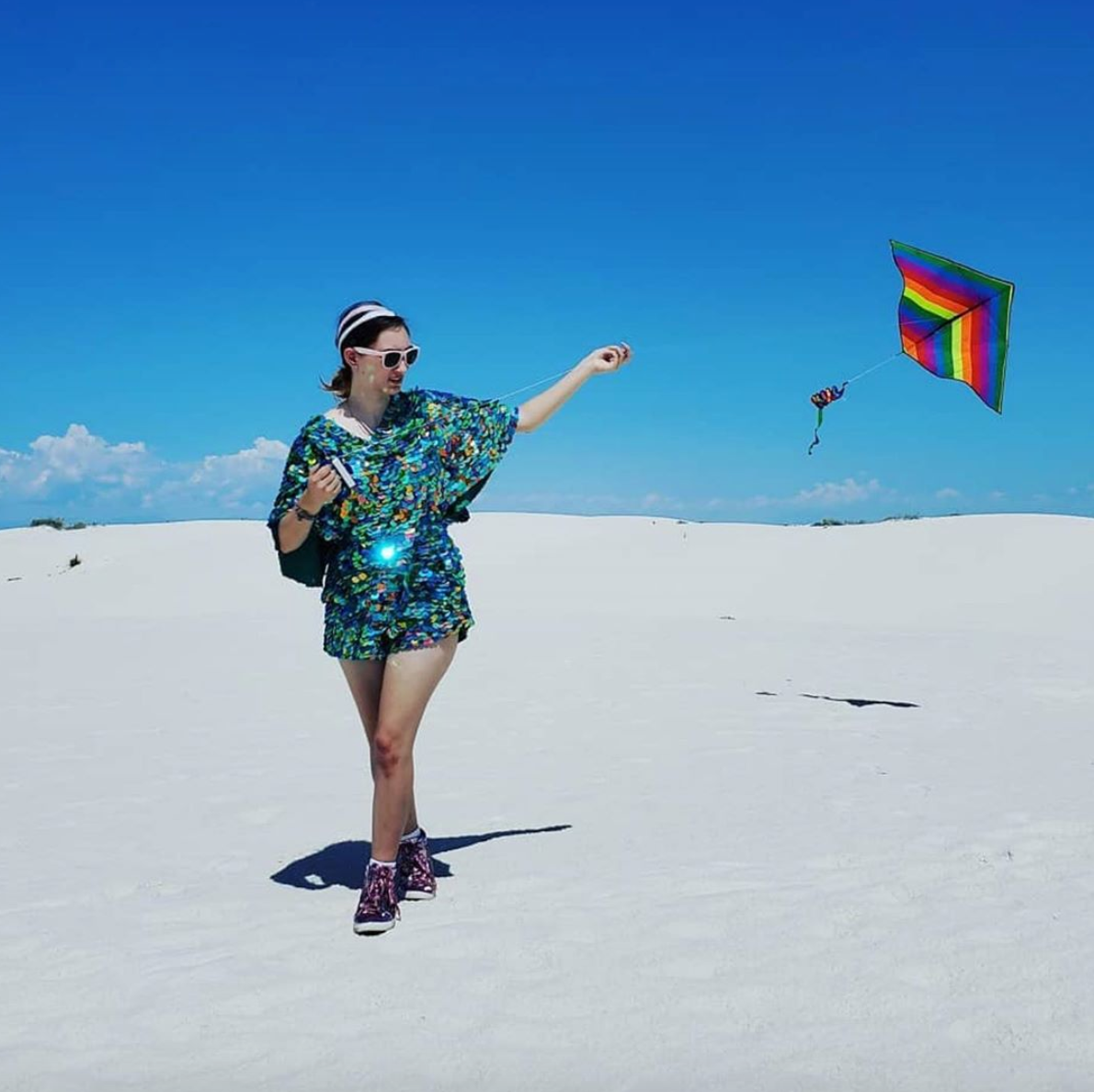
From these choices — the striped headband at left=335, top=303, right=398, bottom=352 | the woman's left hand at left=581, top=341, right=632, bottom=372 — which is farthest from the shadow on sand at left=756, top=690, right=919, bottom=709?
the striped headband at left=335, top=303, right=398, bottom=352

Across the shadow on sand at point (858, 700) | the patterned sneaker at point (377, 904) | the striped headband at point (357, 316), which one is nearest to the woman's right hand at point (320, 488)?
the striped headband at point (357, 316)

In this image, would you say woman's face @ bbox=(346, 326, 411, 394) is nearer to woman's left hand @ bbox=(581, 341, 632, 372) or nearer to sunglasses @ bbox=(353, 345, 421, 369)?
sunglasses @ bbox=(353, 345, 421, 369)

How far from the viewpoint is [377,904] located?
412 cm

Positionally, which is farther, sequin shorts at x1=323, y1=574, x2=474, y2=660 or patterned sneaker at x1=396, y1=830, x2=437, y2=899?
patterned sneaker at x1=396, y1=830, x2=437, y2=899

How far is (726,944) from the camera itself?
12.5ft

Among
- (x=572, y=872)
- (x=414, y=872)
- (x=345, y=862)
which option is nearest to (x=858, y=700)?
(x=572, y=872)

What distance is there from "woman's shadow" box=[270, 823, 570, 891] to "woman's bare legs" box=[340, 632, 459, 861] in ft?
1.62

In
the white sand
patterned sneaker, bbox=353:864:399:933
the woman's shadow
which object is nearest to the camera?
the white sand

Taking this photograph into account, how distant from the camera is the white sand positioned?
3.11 metres

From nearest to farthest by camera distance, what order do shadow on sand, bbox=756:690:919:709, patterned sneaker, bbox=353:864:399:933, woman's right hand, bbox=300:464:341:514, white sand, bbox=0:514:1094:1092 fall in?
1. white sand, bbox=0:514:1094:1092
2. woman's right hand, bbox=300:464:341:514
3. patterned sneaker, bbox=353:864:399:933
4. shadow on sand, bbox=756:690:919:709

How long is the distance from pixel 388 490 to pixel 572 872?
6.15 feet

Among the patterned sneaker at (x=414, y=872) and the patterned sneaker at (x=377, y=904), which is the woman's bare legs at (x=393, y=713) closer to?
the patterned sneaker at (x=377, y=904)

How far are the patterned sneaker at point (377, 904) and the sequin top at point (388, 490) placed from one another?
41.1 inches

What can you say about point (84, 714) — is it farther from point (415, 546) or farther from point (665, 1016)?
point (665, 1016)
